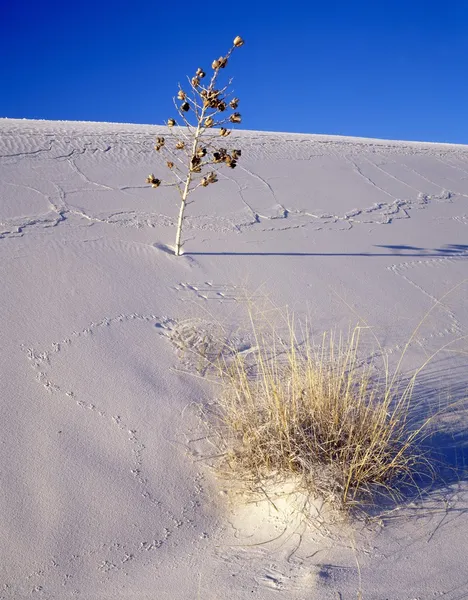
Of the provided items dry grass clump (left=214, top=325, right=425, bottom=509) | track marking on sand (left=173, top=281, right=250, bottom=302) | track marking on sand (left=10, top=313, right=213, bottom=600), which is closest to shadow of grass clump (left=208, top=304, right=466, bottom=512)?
dry grass clump (left=214, top=325, right=425, bottom=509)

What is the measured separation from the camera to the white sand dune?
1988mm

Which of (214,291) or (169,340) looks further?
(214,291)

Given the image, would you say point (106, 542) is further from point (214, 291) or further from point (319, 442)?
point (214, 291)

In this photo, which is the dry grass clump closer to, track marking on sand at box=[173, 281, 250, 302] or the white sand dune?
the white sand dune

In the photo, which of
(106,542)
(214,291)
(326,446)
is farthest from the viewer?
(214,291)

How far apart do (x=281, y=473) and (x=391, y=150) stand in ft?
19.2

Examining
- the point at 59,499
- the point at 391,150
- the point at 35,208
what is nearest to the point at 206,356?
the point at 59,499

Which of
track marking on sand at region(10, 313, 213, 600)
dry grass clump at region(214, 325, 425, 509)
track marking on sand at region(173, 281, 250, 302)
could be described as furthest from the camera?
track marking on sand at region(173, 281, 250, 302)

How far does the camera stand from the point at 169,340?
308cm

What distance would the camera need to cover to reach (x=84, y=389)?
8.74ft

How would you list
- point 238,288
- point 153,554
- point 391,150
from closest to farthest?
point 153,554 < point 238,288 < point 391,150

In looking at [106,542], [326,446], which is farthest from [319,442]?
[106,542]

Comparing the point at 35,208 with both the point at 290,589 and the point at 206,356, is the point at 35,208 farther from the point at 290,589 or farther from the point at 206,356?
the point at 290,589

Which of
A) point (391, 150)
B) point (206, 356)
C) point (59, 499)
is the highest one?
point (391, 150)
